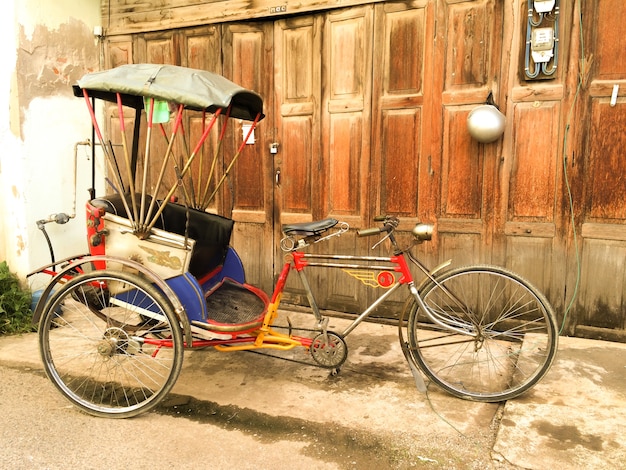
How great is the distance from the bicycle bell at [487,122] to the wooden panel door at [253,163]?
206 centimetres

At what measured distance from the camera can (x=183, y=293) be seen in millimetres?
3227

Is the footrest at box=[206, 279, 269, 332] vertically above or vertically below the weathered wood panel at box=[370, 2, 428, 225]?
below

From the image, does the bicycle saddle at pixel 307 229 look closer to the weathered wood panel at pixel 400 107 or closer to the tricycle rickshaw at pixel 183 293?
the tricycle rickshaw at pixel 183 293

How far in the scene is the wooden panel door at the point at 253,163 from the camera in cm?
525

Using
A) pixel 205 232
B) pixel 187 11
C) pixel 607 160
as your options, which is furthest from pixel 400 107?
pixel 187 11

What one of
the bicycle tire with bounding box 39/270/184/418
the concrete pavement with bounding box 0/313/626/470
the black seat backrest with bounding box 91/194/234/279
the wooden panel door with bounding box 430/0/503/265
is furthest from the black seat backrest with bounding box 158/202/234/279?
the wooden panel door with bounding box 430/0/503/265

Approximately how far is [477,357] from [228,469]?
2.14 meters

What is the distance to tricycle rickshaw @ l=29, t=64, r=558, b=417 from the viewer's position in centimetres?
308

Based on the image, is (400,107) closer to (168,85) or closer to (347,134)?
(347,134)

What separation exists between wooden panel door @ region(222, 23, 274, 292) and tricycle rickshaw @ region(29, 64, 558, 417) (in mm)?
1307

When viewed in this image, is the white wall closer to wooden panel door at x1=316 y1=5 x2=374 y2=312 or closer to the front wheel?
wooden panel door at x1=316 y1=5 x2=374 y2=312

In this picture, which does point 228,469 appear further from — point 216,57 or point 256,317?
point 216,57

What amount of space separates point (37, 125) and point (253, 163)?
2.21 m

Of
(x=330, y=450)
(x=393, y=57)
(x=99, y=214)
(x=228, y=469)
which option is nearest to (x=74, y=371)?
(x=99, y=214)
